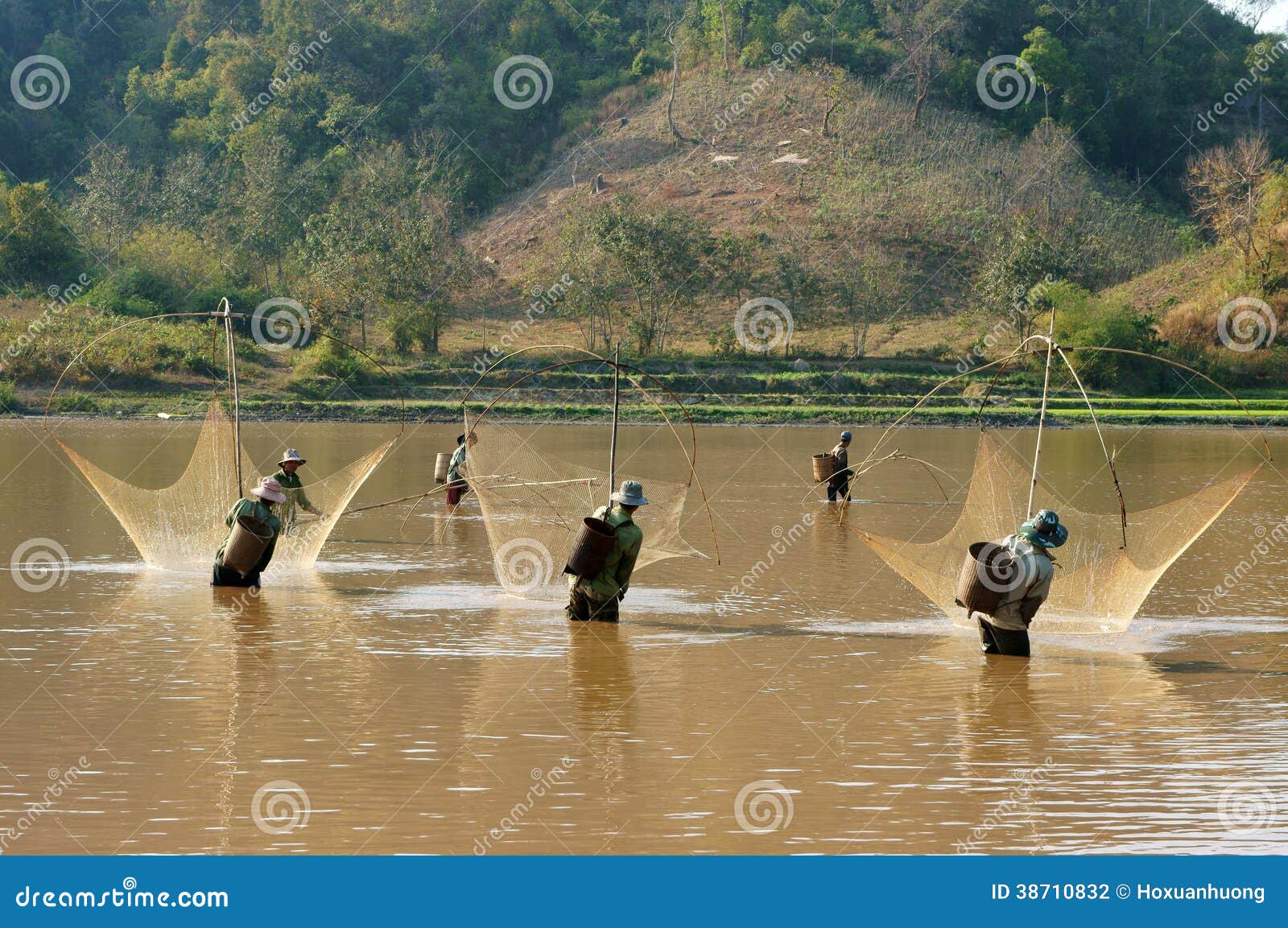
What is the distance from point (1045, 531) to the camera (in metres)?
9.86

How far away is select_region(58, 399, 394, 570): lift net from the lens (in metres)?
13.0

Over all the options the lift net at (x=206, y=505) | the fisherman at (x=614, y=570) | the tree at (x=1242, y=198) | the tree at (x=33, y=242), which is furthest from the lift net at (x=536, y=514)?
the tree at (x=1242, y=198)

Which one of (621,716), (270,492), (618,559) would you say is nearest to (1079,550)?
(618,559)

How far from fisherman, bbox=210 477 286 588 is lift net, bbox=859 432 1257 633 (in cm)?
490

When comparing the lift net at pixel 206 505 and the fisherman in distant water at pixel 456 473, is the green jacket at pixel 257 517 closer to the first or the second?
the lift net at pixel 206 505

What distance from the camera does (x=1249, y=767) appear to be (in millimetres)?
7633

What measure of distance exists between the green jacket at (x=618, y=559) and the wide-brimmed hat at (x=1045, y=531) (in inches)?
112

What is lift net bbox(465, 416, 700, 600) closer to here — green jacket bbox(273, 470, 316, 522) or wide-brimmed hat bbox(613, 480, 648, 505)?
wide-brimmed hat bbox(613, 480, 648, 505)

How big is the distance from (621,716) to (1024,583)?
317 cm

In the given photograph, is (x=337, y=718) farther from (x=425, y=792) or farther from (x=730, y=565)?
(x=730, y=565)

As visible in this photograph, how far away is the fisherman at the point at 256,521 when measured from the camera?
38.3ft

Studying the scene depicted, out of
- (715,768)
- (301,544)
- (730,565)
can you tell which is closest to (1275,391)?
(730,565)

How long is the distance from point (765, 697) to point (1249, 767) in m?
2.89

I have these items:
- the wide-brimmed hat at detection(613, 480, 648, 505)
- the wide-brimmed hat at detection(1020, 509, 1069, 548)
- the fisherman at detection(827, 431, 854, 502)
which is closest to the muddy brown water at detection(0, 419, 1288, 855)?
the wide-brimmed hat at detection(1020, 509, 1069, 548)
